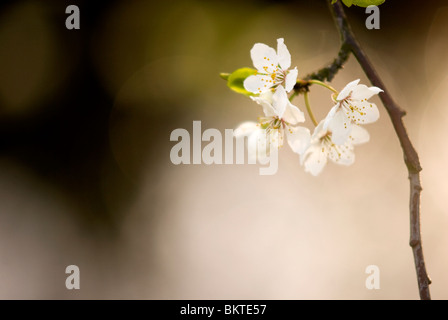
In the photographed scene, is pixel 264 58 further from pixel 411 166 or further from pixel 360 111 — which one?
pixel 411 166

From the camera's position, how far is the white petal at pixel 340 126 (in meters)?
0.66

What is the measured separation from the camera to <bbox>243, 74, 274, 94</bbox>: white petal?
0.65m

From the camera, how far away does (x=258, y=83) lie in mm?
657

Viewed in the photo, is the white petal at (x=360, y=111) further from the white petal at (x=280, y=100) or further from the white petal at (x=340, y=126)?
the white petal at (x=280, y=100)

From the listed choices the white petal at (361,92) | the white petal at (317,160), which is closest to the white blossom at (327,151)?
the white petal at (317,160)

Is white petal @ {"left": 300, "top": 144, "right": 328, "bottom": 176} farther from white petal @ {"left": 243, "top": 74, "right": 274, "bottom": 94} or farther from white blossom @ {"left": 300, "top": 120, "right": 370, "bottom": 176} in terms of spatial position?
white petal @ {"left": 243, "top": 74, "right": 274, "bottom": 94}

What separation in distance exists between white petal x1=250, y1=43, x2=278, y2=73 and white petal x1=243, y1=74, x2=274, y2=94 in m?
0.02

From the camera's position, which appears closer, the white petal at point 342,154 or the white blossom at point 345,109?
the white blossom at point 345,109

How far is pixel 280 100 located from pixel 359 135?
0.78ft

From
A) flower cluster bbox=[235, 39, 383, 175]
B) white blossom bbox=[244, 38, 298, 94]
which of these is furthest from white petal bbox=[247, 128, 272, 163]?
white blossom bbox=[244, 38, 298, 94]

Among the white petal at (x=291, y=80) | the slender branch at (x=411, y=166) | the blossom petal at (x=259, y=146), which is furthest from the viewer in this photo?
the blossom petal at (x=259, y=146)

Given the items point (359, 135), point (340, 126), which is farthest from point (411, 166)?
point (359, 135)

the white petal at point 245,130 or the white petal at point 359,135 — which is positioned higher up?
the white petal at point 245,130

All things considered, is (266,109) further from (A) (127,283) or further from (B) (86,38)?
(A) (127,283)
